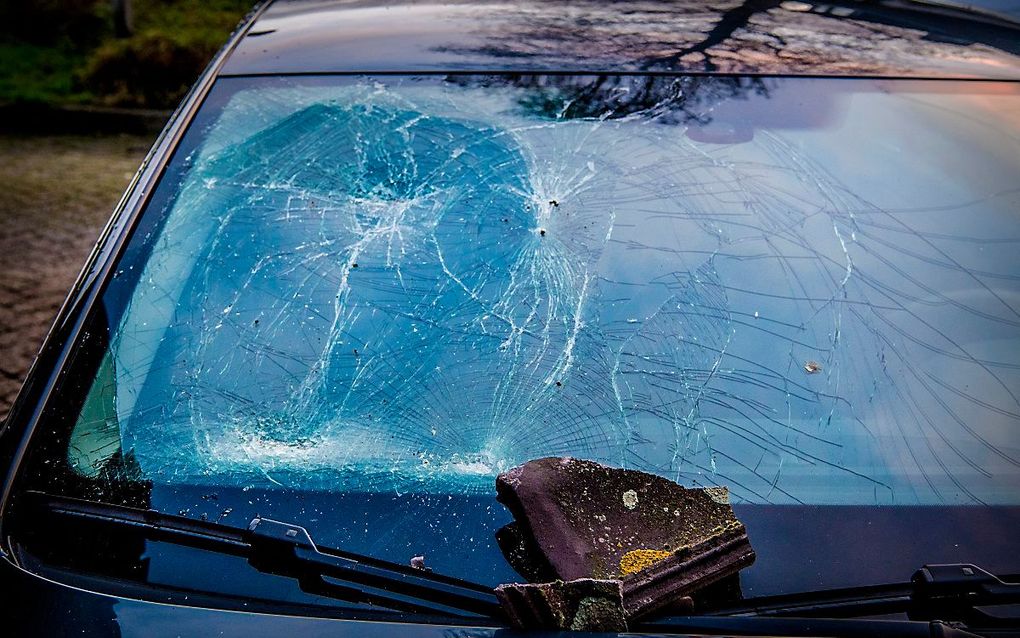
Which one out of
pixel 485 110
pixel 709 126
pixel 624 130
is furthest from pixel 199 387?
pixel 709 126

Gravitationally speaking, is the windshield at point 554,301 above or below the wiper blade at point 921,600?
above

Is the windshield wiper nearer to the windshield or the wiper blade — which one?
the windshield

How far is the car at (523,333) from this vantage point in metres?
1.26

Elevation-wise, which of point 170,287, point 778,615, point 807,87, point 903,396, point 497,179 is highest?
point 807,87

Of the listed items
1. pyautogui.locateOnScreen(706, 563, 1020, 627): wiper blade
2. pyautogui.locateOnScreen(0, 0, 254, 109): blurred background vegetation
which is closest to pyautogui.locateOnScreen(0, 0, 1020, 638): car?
pyautogui.locateOnScreen(706, 563, 1020, 627): wiper blade

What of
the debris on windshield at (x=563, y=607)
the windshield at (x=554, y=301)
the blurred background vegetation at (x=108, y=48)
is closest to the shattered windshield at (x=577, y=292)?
the windshield at (x=554, y=301)

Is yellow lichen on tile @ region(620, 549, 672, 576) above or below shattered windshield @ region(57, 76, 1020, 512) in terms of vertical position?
below

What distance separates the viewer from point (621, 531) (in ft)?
4.29

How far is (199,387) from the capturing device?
1522mm

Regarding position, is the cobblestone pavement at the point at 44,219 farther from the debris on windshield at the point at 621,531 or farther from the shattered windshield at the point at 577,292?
the debris on windshield at the point at 621,531

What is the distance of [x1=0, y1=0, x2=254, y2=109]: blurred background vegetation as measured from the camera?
704 centimetres

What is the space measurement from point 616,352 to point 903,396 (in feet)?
1.51

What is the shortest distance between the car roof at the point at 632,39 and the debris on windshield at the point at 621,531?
0.94 metres

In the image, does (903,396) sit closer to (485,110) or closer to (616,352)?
(616,352)
